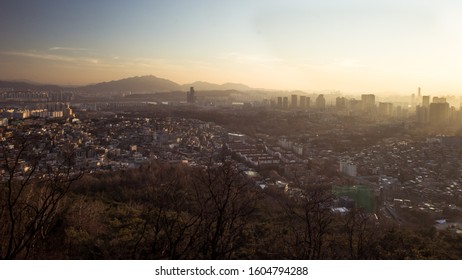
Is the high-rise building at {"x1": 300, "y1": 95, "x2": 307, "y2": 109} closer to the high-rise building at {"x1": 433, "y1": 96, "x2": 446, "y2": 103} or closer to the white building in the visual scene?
the high-rise building at {"x1": 433, "y1": 96, "x2": 446, "y2": 103}

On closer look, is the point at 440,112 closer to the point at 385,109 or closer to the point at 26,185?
the point at 385,109

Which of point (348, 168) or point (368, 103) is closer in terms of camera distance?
point (348, 168)

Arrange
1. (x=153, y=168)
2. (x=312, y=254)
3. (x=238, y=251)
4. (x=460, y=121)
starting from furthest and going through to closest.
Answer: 1. (x=460, y=121)
2. (x=153, y=168)
3. (x=238, y=251)
4. (x=312, y=254)

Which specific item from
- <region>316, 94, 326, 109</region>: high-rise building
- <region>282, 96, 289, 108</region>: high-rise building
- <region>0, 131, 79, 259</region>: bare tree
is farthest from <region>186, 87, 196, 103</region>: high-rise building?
<region>0, 131, 79, 259</region>: bare tree

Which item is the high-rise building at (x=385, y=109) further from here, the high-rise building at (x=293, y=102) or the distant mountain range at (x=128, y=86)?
the distant mountain range at (x=128, y=86)

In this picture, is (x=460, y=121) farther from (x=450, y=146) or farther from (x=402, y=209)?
(x=402, y=209)

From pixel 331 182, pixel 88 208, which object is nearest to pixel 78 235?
pixel 88 208

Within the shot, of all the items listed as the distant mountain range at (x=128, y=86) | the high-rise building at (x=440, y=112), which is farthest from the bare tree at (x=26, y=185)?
the high-rise building at (x=440, y=112)

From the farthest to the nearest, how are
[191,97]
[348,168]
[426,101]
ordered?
[191,97]
[426,101]
[348,168]

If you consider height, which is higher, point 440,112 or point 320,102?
point 320,102

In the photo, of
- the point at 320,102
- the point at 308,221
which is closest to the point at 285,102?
the point at 320,102

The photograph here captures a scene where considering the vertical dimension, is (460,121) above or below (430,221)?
above
